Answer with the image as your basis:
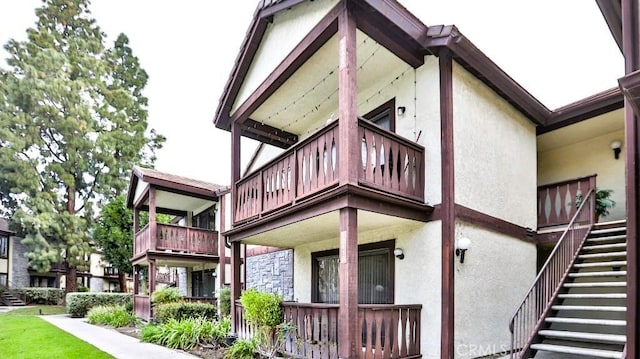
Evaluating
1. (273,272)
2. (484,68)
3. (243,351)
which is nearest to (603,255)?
(484,68)

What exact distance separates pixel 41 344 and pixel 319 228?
25.7 feet

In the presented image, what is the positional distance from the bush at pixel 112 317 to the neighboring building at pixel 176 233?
569 millimetres

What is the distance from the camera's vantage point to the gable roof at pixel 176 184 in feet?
51.7

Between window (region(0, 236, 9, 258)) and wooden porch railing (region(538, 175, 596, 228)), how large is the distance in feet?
115

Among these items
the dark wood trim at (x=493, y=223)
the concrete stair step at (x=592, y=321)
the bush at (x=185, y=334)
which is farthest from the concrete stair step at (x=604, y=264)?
the bush at (x=185, y=334)

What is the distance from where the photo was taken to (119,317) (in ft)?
50.9

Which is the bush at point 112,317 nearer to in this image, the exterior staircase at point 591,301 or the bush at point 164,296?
the bush at point 164,296

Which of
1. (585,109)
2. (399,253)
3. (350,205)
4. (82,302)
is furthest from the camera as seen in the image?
(82,302)

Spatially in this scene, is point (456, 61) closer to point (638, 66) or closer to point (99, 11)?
point (638, 66)

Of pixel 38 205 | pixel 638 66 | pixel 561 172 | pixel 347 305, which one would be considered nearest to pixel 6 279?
pixel 38 205

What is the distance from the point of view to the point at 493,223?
27.2 ft

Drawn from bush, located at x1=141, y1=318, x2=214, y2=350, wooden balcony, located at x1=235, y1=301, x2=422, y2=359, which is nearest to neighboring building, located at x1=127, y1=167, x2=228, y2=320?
bush, located at x1=141, y1=318, x2=214, y2=350

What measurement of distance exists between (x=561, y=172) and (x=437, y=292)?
22.2 ft

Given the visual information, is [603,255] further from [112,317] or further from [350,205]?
[112,317]
